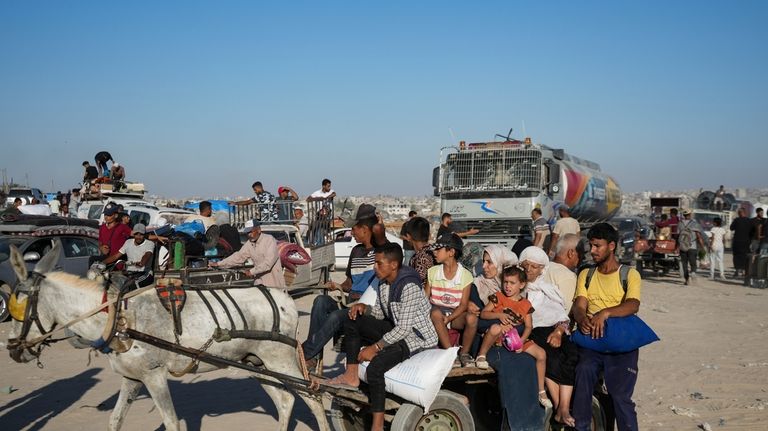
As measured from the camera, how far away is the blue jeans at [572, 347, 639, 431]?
5.95 meters

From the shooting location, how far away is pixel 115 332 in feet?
19.5

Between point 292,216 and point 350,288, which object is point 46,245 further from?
point 350,288

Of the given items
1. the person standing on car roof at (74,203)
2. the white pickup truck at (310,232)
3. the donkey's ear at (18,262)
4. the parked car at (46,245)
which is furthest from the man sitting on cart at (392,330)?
the person standing on car roof at (74,203)

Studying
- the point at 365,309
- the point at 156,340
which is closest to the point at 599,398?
the point at 365,309

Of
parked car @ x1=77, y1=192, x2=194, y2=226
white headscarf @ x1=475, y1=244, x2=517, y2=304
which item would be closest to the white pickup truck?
parked car @ x1=77, y1=192, x2=194, y2=226

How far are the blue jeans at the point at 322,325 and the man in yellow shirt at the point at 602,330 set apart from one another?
2215 millimetres

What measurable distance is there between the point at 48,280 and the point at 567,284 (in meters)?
4.85

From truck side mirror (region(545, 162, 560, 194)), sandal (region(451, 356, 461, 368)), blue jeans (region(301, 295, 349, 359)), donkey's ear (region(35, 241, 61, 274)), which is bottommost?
sandal (region(451, 356, 461, 368))

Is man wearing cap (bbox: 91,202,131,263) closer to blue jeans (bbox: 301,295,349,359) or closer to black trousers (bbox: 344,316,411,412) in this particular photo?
blue jeans (bbox: 301,295,349,359)

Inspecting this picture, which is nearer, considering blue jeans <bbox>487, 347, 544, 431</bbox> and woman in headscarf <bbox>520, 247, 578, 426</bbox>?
blue jeans <bbox>487, 347, 544, 431</bbox>

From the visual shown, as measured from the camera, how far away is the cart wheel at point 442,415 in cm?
583

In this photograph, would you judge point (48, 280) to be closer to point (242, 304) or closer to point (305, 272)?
point (242, 304)

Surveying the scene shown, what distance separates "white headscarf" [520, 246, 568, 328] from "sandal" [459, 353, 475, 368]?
0.69 metres

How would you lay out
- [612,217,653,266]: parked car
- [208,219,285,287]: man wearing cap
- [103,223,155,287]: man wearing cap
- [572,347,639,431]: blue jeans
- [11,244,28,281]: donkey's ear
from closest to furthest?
[11,244,28,281]: donkey's ear < [572,347,639,431]: blue jeans < [208,219,285,287]: man wearing cap < [103,223,155,287]: man wearing cap < [612,217,653,266]: parked car
